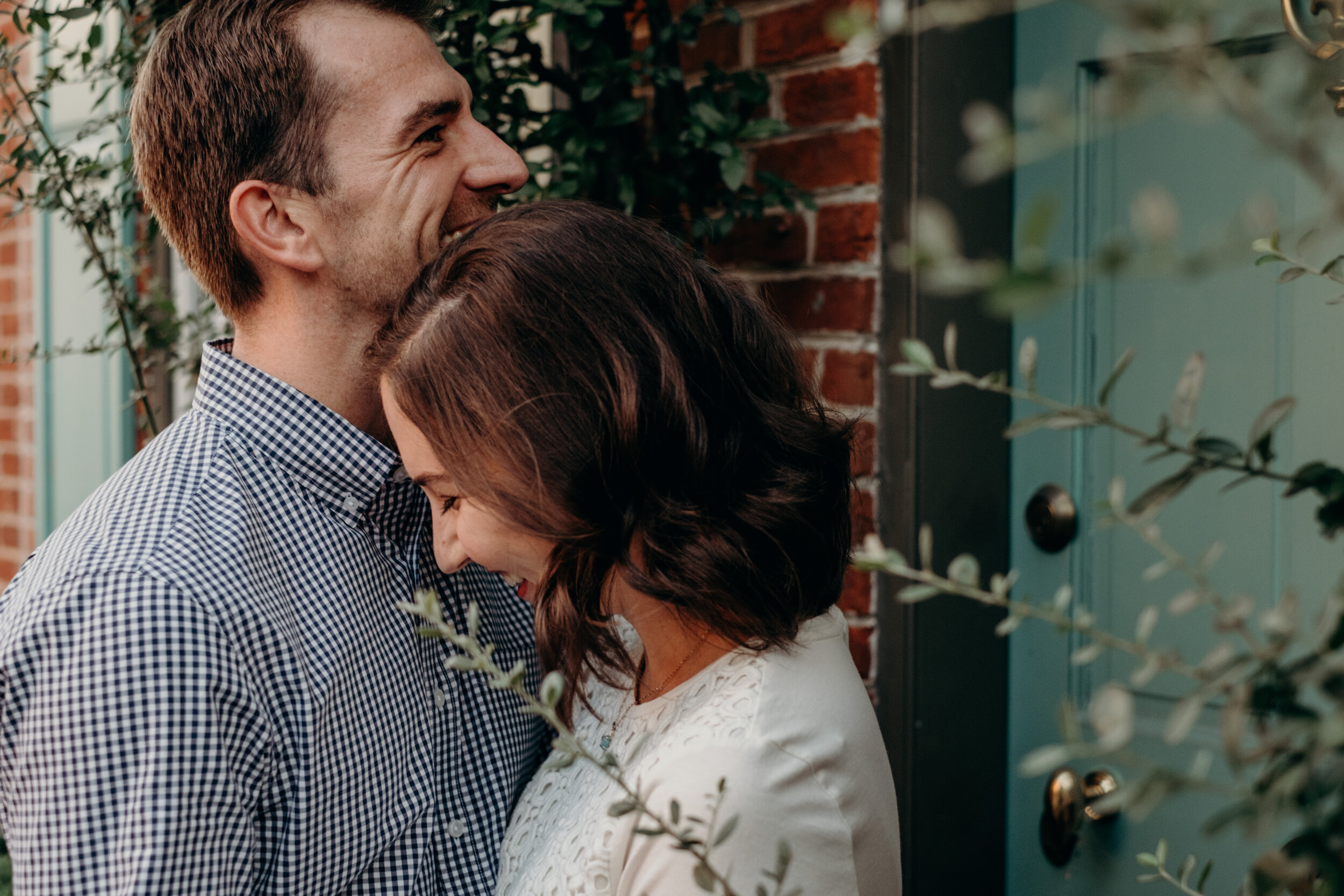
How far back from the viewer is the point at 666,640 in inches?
48.9

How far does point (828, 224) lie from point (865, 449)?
0.38 metres

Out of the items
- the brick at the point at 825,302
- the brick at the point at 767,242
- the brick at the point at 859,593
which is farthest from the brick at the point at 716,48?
the brick at the point at 859,593

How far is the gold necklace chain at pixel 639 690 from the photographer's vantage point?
1214mm

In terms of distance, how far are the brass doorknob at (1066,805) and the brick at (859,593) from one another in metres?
0.41

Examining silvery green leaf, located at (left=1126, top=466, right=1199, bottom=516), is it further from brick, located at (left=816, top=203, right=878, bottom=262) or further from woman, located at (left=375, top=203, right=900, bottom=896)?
brick, located at (left=816, top=203, right=878, bottom=262)

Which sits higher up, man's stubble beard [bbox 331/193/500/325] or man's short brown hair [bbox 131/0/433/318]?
man's short brown hair [bbox 131/0/433/318]

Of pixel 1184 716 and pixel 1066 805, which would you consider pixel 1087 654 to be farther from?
pixel 1066 805

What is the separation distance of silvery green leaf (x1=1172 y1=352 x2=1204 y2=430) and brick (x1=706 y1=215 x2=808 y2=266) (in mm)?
1356

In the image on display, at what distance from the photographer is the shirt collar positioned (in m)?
1.32

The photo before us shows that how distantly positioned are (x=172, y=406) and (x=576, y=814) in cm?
222

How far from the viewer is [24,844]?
103cm

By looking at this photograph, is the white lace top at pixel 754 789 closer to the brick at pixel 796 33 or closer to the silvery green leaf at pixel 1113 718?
the silvery green leaf at pixel 1113 718

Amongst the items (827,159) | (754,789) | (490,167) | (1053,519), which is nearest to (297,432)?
(490,167)

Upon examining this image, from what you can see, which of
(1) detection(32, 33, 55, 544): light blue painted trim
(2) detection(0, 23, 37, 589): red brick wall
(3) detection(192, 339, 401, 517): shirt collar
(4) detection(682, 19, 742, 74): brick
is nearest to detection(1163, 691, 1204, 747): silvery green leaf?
(3) detection(192, 339, 401, 517): shirt collar
